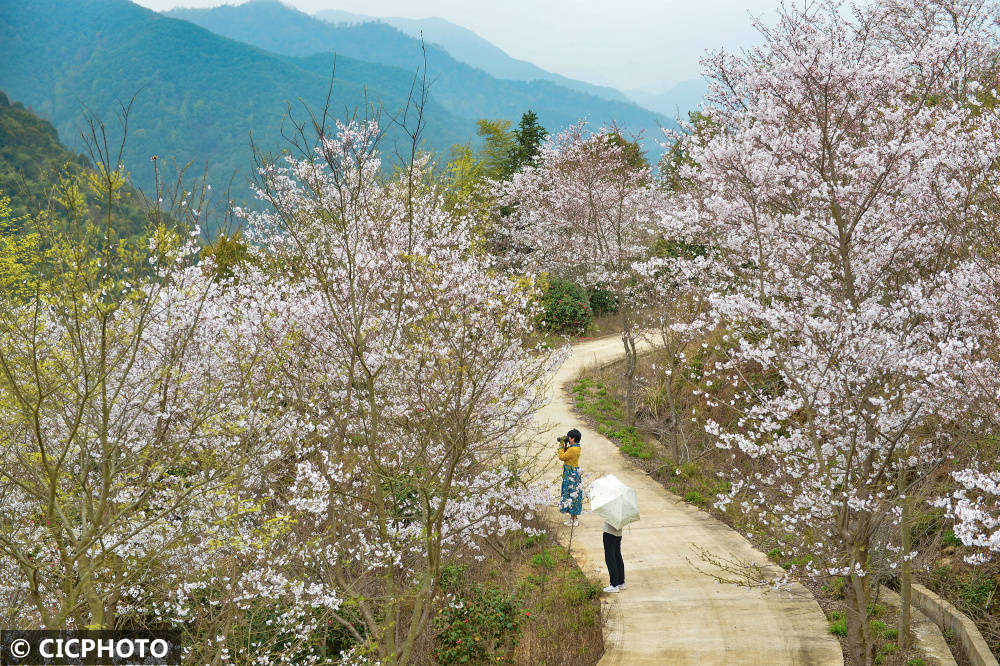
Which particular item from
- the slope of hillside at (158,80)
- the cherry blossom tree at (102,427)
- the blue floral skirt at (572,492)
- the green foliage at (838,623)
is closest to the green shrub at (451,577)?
the blue floral skirt at (572,492)

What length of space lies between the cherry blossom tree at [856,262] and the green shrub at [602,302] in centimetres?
1757

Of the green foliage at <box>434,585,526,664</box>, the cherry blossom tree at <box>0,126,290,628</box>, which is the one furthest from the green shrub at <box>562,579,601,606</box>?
the cherry blossom tree at <box>0,126,290,628</box>

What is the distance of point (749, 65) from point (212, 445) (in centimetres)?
964

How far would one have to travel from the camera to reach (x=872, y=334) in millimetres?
6262

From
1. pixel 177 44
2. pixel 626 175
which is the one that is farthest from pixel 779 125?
pixel 177 44

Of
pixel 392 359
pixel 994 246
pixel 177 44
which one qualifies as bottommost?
pixel 392 359

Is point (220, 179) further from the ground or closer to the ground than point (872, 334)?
further from the ground

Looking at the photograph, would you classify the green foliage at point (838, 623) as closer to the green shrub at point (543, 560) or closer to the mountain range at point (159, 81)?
the green shrub at point (543, 560)

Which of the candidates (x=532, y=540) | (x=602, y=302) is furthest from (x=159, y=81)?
(x=532, y=540)

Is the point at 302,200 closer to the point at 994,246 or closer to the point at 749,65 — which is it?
the point at 749,65

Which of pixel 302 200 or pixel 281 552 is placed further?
pixel 302 200

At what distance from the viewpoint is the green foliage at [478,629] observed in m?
8.23

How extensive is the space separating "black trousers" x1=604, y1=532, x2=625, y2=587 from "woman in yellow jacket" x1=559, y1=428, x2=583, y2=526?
144cm

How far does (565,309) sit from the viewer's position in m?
24.4
